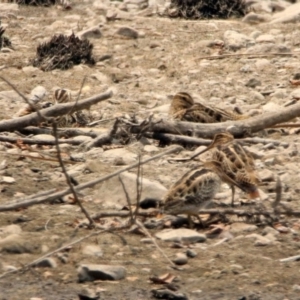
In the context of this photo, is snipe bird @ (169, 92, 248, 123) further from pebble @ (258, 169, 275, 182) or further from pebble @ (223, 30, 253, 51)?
pebble @ (223, 30, 253, 51)

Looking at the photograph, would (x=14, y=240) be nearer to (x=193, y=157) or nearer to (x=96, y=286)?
(x=96, y=286)

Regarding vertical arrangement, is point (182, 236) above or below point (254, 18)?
above

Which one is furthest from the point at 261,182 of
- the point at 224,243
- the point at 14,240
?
the point at 14,240

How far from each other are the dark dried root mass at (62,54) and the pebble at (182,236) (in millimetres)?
6031

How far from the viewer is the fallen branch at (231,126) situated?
9.98 metres

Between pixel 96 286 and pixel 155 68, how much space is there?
6.75m

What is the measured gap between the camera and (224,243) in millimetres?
7645

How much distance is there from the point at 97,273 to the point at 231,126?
330cm

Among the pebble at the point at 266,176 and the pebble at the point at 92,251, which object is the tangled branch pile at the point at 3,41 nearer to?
the pebble at the point at 266,176

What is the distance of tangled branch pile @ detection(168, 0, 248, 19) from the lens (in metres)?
15.7

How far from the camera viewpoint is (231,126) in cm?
1000

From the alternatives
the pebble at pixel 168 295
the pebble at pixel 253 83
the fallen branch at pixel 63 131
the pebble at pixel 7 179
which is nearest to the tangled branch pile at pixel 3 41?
the pebble at pixel 253 83

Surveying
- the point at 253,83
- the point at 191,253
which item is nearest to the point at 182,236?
the point at 191,253

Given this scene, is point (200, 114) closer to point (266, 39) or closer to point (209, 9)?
point (266, 39)
